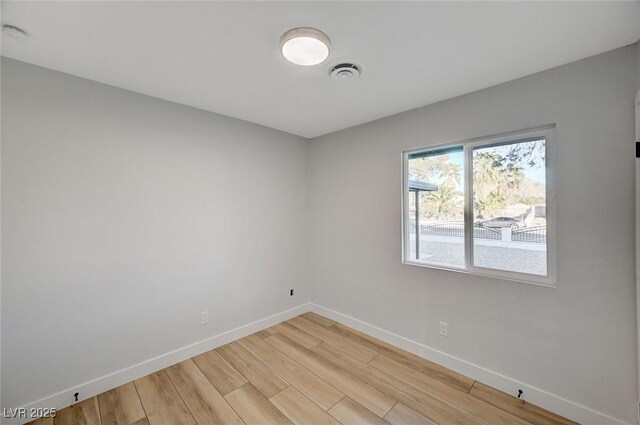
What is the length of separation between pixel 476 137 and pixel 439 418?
2.25 meters

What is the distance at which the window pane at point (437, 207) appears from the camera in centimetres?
252

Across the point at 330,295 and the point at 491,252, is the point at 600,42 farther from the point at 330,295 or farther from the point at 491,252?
the point at 330,295

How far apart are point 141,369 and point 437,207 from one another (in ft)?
10.4

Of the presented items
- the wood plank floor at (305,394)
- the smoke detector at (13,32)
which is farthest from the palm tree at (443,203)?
the smoke detector at (13,32)

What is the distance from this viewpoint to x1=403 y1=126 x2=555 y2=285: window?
6.72ft

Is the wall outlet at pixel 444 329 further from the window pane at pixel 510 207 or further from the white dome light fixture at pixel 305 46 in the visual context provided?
the white dome light fixture at pixel 305 46

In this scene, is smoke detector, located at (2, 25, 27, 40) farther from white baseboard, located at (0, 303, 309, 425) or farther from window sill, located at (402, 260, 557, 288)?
window sill, located at (402, 260, 557, 288)

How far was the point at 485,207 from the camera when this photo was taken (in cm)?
233

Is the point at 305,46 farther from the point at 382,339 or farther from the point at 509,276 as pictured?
the point at 382,339

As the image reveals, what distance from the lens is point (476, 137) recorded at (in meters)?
2.33

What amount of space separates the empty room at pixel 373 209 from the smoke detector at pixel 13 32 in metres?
0.02

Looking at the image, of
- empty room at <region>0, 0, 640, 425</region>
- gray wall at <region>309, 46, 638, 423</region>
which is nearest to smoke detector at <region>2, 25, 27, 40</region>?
empty room at <region>0, 0, 640, 425</region>

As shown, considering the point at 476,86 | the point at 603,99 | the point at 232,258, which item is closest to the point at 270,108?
the point at 232,258

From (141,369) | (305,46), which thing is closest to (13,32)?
(305,46)
